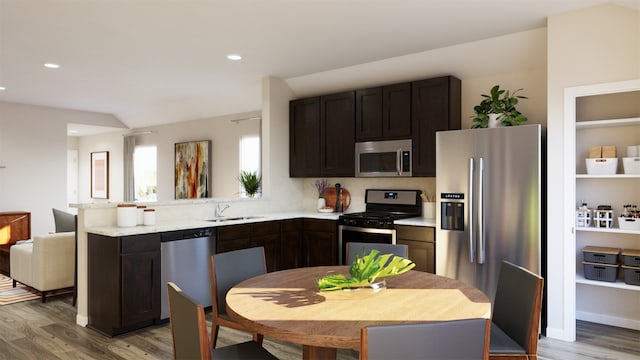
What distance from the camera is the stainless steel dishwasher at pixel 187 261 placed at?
385 cm

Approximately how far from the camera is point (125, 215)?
152 inches

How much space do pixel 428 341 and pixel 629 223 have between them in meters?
2.87

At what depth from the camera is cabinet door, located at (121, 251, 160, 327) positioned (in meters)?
3.58

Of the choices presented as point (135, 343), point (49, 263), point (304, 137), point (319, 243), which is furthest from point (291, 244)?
point (49, 263)

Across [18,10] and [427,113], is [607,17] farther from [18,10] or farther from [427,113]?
[18,10]

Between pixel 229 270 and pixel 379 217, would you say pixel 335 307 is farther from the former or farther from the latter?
pixel 379 217

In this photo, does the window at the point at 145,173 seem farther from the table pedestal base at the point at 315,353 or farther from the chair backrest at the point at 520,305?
the chair backrest at the point at 520,305

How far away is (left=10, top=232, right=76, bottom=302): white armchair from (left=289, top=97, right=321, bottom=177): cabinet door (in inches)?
103

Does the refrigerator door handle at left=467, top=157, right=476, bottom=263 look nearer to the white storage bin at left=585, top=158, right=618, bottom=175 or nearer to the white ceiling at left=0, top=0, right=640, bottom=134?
the white storage bin at left=585, top=158, right=618, bottom=175

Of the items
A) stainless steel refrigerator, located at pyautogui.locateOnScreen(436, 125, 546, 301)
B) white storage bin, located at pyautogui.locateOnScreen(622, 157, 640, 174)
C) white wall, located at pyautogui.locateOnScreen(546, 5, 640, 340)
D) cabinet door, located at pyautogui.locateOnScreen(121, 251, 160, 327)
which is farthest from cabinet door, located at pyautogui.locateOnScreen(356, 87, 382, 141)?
cabinet door, located at pyautogui.locateOnScreen(121, 251, 160, 327)

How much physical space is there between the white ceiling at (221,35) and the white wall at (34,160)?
1464 millimetres

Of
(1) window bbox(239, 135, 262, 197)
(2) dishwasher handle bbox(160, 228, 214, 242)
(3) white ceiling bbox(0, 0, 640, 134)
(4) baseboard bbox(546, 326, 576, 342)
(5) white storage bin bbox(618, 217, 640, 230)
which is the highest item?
(3) white ceiling bbox(0, 0, 640, 134)

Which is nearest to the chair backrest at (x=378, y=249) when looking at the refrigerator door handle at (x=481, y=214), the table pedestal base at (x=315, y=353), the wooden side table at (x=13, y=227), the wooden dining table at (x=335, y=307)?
the wooden dining table at (x=335, y=307)

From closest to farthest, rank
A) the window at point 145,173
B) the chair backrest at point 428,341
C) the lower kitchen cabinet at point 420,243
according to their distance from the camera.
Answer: the chair backrest at point 428,341
the lower kitchen cabinet at point 420,243
the window at point 145,173
